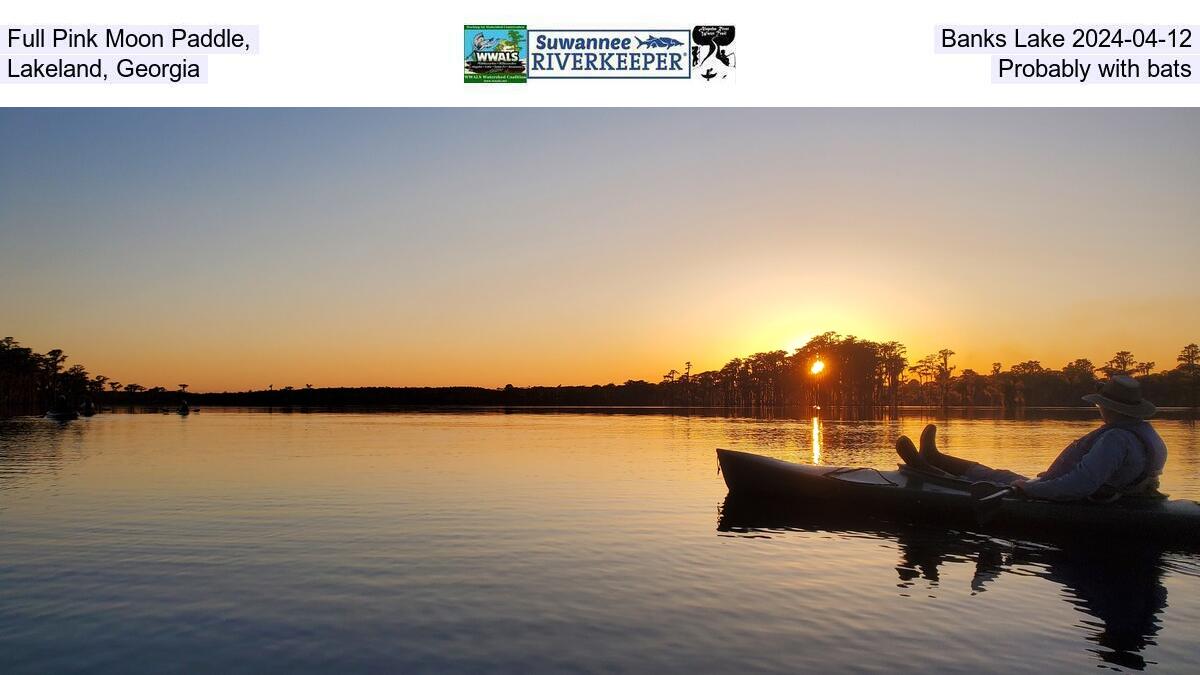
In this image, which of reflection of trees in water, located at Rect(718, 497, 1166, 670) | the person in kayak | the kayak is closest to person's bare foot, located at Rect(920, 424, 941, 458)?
the kayak

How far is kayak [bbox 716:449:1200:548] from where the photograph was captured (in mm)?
15086

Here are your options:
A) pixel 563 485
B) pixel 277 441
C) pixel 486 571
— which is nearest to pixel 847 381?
pixel 277 441

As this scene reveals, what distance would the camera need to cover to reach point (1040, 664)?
8.55m

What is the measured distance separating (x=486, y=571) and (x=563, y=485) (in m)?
12.5

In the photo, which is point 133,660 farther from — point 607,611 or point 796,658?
point 796,658

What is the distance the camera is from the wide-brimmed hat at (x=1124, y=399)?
14383mm

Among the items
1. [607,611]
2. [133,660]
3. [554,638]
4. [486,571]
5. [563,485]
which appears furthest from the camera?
[563,485]

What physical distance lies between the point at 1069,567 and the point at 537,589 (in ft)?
28.6

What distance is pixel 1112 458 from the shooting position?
15.0 metres

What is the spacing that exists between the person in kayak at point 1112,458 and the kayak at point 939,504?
0.30 metres

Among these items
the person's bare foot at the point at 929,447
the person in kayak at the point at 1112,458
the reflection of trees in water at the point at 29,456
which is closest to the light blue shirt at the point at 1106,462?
the person in kayak at the point at 1112,458

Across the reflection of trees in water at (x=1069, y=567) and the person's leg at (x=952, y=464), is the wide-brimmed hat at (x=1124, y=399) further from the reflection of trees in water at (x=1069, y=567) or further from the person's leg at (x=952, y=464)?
the person's leg at (x=952, y=464)

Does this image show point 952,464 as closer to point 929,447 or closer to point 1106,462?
point 929,447

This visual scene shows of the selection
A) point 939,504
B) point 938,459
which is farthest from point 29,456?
point 939,504
